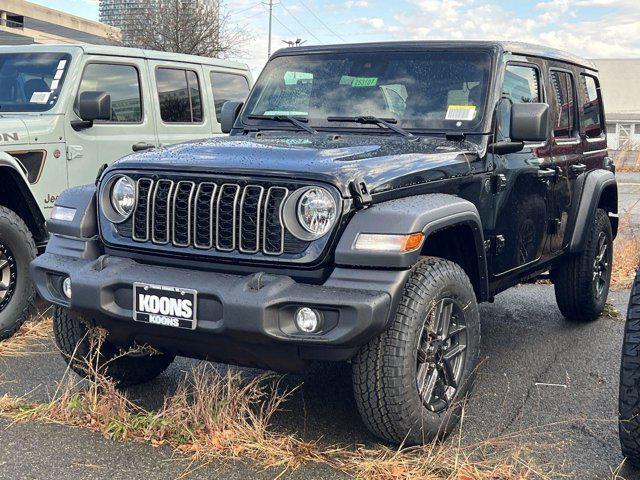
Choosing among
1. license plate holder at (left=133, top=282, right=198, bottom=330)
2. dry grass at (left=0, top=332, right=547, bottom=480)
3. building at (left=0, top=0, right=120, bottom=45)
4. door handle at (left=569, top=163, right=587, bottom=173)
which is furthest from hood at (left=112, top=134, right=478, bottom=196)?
building at (left=0, top=0, right=120, bottom=45)

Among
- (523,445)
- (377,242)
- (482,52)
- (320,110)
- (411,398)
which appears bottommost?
(523,445)

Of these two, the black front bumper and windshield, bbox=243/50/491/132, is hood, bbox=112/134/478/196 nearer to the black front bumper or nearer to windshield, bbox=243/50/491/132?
windshield, bbox=243/50/491/132

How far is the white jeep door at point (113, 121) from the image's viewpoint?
19.9ft

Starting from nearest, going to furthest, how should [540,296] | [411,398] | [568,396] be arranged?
[411,398] → [568,396] → [540,296]

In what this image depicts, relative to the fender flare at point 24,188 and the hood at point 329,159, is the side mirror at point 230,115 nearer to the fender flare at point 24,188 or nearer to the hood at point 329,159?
the hood at point 329,159

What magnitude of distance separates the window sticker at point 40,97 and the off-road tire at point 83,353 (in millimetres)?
2514

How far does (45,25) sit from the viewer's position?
4312 cm

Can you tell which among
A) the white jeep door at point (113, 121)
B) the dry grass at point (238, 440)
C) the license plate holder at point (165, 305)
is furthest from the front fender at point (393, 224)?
the white jeep door at point (113, 121)

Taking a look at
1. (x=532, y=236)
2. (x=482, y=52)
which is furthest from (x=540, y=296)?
(x=482, y=52)

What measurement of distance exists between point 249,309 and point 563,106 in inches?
130

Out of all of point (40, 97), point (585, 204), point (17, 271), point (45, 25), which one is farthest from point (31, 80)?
point (45, 25)

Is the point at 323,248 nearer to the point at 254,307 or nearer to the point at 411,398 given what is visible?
the point at 254,307

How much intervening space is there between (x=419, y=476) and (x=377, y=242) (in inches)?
37.6

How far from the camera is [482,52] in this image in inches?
181
